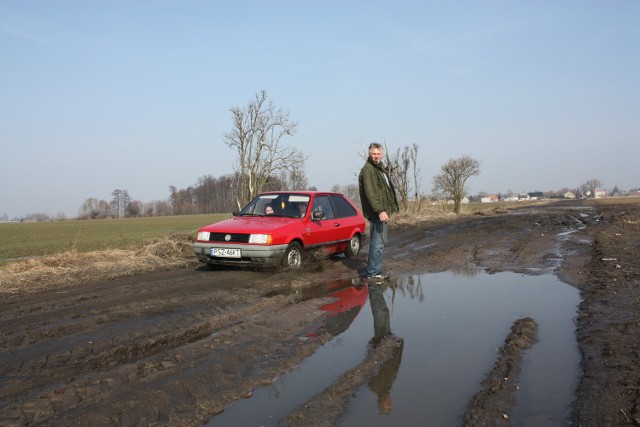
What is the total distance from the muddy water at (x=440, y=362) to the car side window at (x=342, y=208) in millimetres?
4049

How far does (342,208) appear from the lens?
36.4ft

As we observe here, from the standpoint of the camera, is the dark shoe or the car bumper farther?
the car bumper

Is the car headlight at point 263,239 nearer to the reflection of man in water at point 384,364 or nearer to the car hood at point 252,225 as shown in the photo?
the car hood at point 252,225

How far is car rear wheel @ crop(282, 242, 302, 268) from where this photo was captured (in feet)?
28.6

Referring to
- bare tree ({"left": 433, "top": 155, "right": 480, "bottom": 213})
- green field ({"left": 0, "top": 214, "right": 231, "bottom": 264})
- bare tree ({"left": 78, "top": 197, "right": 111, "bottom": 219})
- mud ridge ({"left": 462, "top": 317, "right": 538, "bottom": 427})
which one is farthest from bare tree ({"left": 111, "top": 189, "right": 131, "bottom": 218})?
mud ridge ({"left": 462, "top": 317, "right": 538, "bottom": 427})

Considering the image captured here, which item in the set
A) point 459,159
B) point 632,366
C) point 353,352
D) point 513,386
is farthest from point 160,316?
point 459,159

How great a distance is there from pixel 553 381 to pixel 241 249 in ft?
19.3

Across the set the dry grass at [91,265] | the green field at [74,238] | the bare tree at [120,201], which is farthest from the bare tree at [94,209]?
the dry grass at [91,265]

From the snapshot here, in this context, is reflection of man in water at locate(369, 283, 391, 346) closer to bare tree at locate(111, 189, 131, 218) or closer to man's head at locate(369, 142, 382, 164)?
man's head at locate(369, 142, 382, 164)

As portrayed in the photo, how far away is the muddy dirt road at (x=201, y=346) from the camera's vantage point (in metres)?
3.08

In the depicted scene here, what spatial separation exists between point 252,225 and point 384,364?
17.4ft

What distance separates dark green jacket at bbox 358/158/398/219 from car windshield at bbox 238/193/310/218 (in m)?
1.85

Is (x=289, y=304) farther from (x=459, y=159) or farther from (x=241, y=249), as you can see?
(x=459, y=159)

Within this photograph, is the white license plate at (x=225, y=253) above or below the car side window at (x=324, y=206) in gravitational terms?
below
